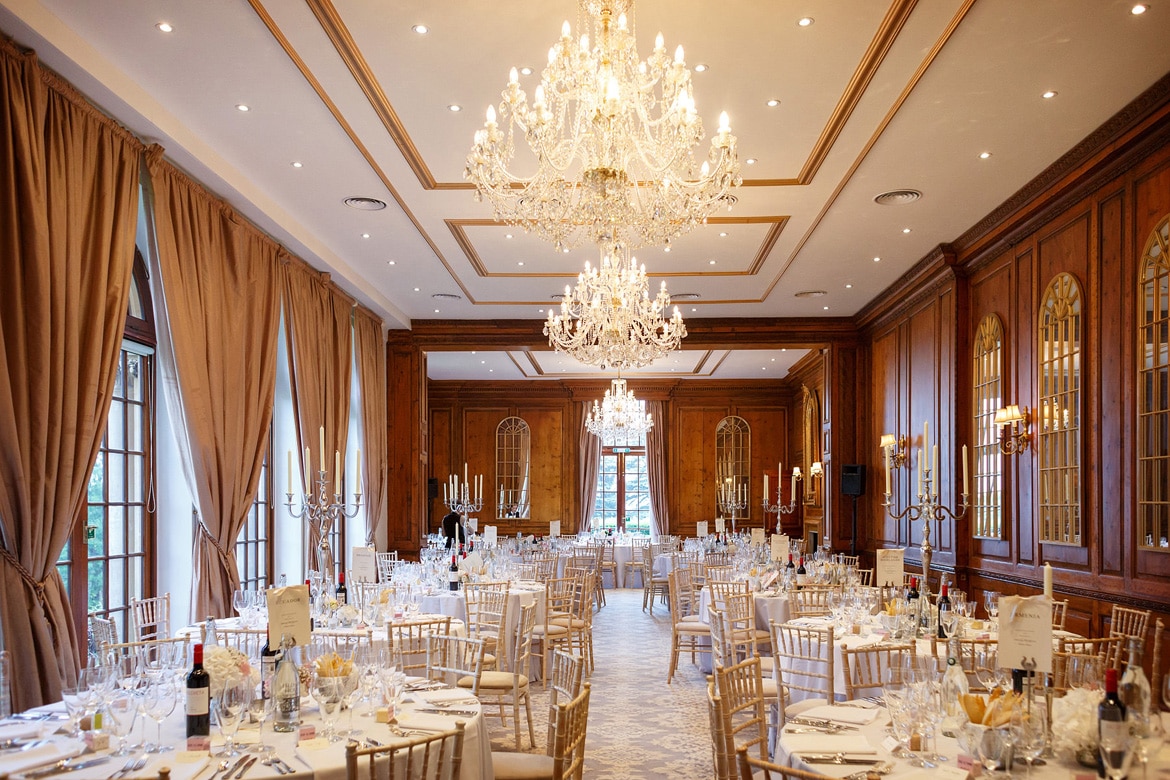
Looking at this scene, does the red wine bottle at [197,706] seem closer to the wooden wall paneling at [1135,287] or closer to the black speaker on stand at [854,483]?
the wooden wall paneling at [1135,287]

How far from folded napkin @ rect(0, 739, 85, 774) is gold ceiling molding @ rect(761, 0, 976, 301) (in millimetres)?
5582

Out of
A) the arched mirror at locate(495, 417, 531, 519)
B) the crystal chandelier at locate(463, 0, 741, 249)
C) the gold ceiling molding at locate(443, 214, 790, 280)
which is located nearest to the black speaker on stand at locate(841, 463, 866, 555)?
the gold ceiling molding at locate(443, 214, 790, 280)

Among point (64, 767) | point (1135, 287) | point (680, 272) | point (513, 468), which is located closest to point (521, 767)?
point (64, 767)

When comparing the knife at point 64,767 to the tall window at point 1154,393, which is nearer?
the knife at point 64,767

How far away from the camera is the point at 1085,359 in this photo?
25.3ft

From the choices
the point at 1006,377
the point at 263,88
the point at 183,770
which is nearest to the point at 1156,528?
the point at 1006,377

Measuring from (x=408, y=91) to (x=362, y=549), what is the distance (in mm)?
3290

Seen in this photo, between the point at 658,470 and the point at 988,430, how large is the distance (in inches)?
484

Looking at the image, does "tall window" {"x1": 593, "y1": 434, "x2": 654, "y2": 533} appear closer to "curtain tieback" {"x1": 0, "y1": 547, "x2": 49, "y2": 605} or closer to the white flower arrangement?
"curtain tieback" {"x1": 0, "y1": 547, "x2": 49, "y2": 605}

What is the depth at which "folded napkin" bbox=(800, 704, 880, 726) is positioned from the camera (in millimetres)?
3891

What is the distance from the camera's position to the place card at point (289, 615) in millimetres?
3934

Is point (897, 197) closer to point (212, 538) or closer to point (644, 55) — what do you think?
point (644, 55)

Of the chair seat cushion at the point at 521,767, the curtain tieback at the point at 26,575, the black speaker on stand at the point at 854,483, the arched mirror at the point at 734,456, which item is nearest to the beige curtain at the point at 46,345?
the curtain tieback at the point at 26,575

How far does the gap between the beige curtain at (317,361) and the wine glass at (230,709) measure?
19.4 ft
